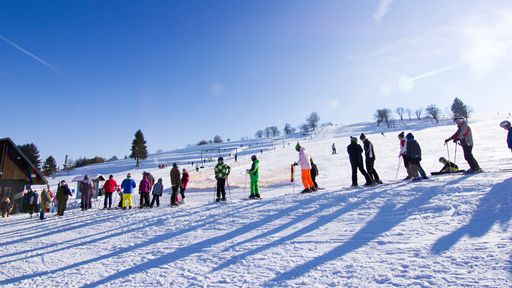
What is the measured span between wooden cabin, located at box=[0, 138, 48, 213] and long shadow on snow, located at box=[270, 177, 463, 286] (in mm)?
26208

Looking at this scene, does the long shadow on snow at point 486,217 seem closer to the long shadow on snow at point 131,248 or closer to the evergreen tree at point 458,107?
the long shadow on snow at point 131,248

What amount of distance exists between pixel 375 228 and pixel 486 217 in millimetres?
1903

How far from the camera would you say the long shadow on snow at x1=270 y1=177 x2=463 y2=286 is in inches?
160

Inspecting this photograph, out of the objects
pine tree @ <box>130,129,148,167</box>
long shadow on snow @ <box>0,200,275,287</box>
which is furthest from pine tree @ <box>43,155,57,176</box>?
long shadow on snow @ <box>0,200,275,287</box>

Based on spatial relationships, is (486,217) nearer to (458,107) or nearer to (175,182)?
(175,182)

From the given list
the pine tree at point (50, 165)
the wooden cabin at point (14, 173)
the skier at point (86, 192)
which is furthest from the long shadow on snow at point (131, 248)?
the pine tree at point (50, 165)

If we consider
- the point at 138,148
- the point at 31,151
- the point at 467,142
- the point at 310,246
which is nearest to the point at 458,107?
the point at 138,148

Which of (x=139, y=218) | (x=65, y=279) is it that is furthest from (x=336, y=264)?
(x=139, y=218)

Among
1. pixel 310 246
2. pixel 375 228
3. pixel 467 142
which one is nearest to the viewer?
pixel 310 246

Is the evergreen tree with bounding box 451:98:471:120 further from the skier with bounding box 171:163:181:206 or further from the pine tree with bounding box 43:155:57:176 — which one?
the pine tree with bounding box 43:155:57:176

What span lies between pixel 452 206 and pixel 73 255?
772cm

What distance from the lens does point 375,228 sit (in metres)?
5.53

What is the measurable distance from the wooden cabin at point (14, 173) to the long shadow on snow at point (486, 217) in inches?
1089

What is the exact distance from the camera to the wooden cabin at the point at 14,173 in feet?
73.2
